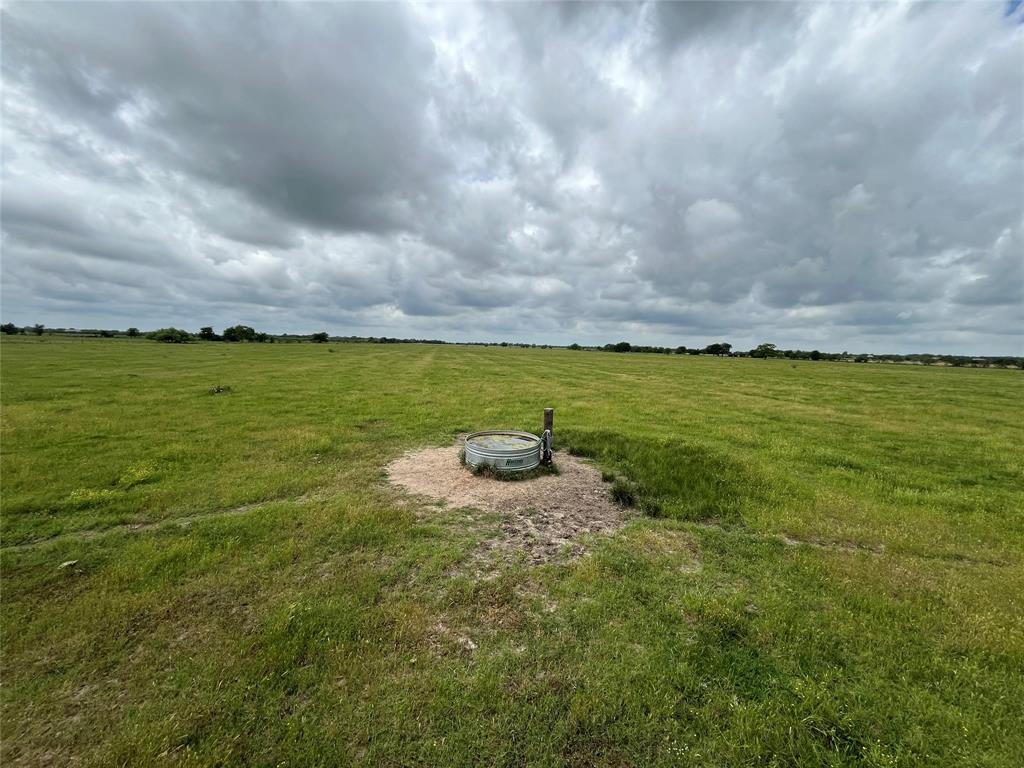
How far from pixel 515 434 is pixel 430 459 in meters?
2.88

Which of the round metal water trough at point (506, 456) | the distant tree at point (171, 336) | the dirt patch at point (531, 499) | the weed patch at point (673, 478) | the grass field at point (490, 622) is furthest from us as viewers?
the distant tree at point (171, 336)

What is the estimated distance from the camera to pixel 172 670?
15.2ft

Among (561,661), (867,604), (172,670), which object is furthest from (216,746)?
(867,604)

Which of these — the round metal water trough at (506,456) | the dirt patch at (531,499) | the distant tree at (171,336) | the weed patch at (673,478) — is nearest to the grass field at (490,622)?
the weed patch at (673,478)

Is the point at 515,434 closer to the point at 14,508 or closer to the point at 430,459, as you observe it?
the point at 430,459

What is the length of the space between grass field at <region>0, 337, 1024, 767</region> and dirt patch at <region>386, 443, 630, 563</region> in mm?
640

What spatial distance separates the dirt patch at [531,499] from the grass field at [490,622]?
64 cm

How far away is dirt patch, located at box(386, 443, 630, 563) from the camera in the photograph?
780 cm

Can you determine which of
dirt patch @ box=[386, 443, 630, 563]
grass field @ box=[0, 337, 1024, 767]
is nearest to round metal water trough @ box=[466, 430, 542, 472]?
dirt patch @ box=[386, 443, 630, 563]

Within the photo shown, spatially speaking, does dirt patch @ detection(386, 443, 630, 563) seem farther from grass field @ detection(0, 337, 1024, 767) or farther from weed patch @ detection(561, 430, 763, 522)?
weed patch @ detection(561, 430, 763, 522)

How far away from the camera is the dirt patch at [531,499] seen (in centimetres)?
780

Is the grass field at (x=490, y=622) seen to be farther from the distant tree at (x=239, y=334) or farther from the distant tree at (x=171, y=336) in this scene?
the distant tree at (x=239, y=334)

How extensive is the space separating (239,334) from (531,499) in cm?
17645

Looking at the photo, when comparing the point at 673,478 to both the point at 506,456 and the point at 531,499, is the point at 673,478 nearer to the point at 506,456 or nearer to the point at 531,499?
the point at 531,499
